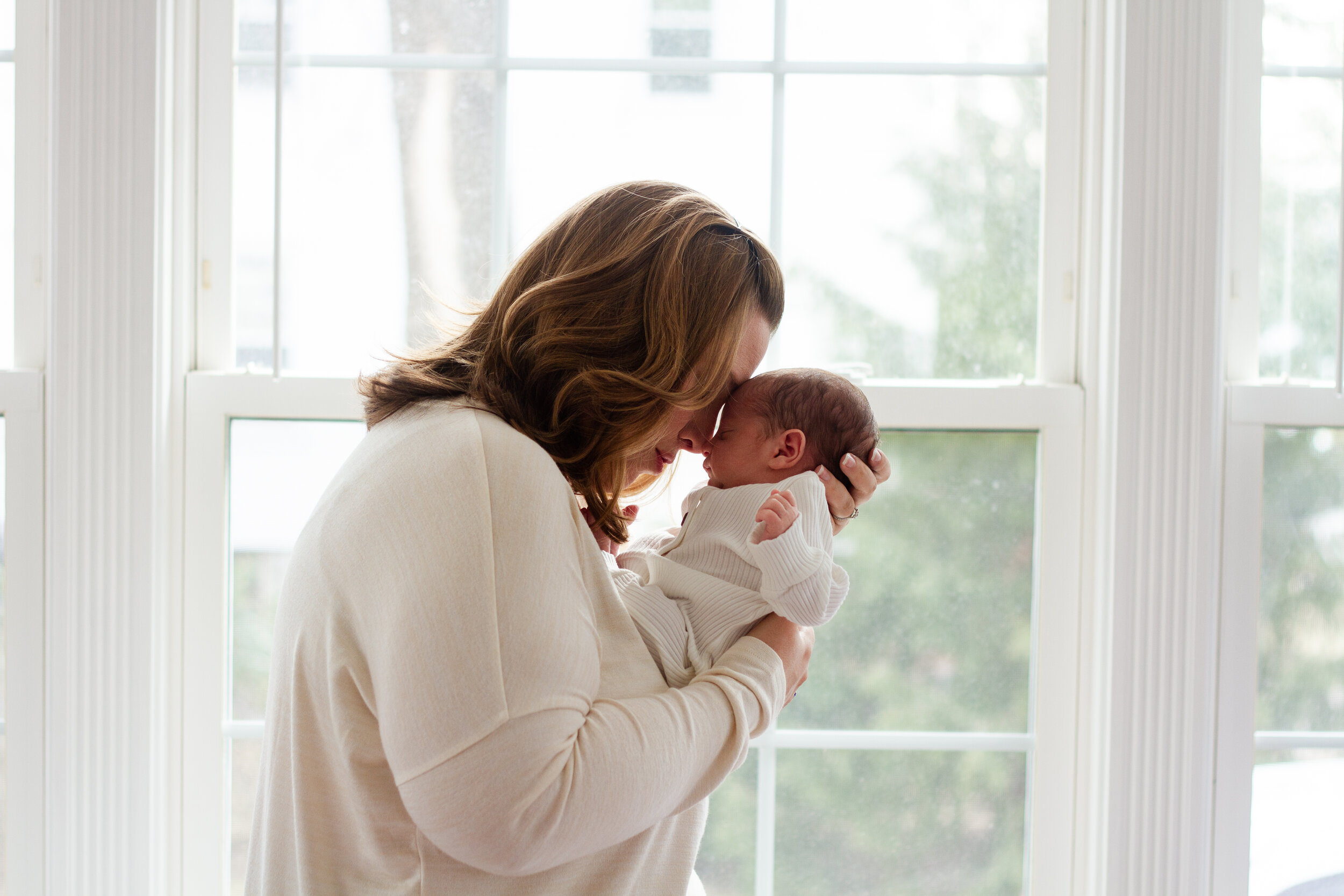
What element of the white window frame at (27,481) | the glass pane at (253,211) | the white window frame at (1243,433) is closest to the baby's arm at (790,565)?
the white window frame at (1243,433)

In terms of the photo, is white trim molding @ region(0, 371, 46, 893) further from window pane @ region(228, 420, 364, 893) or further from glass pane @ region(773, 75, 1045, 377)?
glass pane @ region(773, 75, 1045, 377)

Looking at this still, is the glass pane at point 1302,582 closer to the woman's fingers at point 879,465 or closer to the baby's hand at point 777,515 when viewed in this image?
the woman's fingers at point 879,465

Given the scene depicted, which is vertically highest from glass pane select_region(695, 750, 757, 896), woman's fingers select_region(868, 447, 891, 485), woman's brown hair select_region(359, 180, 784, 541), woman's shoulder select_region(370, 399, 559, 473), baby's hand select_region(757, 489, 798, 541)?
woman's brown hair select_region(359, 180, 784, 541)

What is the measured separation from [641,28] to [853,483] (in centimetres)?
91

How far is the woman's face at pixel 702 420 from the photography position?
1047mm

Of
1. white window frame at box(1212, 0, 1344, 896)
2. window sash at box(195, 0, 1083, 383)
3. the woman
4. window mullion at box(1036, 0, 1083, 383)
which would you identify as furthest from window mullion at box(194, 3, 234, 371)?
white window frame at box(1212, 0, 1344, 896)

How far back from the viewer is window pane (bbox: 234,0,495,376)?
1530mm

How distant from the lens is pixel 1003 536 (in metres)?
1.56

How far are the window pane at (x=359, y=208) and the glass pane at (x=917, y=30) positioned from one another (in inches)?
22.5

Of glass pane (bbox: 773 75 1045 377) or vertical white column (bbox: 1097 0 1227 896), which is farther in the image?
glass pane (bbox: 773 75 1045 377)

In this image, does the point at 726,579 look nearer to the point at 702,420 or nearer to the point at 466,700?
the point at 702,420

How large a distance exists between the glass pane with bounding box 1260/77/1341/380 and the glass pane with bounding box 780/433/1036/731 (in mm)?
461

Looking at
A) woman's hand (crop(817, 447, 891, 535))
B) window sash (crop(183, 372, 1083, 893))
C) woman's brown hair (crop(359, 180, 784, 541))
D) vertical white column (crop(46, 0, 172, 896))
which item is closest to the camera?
woman's brown hair (crop(359, 180, 784, 541))

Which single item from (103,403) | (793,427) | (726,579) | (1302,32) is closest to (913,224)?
(793,427)
